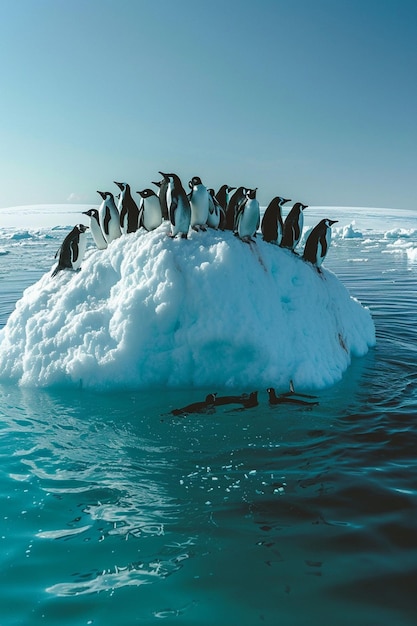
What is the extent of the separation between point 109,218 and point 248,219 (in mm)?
2445

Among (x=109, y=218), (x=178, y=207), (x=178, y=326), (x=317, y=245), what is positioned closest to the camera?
(x=178, y=326)

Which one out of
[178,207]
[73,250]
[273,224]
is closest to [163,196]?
[178,207]

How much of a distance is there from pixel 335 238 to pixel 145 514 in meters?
52.9

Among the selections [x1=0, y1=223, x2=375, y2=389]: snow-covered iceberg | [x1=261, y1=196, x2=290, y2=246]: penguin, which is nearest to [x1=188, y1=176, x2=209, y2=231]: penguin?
[x1=0, y1=223, x2=375, y2=389]: snow-covered iceberg

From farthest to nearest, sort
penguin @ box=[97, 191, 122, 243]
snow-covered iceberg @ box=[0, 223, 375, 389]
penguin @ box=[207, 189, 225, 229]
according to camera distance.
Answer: penguin @ box=[97, 191, 122, 243], penguin @ box=[207, 189, 225, 229], snow-covered iceberg @ box=[0, 223, 375, 389]

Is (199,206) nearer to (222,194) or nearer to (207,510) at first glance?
(222,194)

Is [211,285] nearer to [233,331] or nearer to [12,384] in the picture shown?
[233,331]

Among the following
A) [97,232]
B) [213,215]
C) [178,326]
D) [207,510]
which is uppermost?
[213,215]

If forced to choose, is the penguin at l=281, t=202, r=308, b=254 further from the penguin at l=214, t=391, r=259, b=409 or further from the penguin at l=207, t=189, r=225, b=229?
the penguin at l=214, t=391, r=259, b=409

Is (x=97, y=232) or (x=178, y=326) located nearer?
(x=178, y=326)

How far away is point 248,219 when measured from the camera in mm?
7805

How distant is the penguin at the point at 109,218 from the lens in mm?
8461

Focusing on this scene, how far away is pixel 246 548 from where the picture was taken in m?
3.54

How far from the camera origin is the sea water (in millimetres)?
3031
